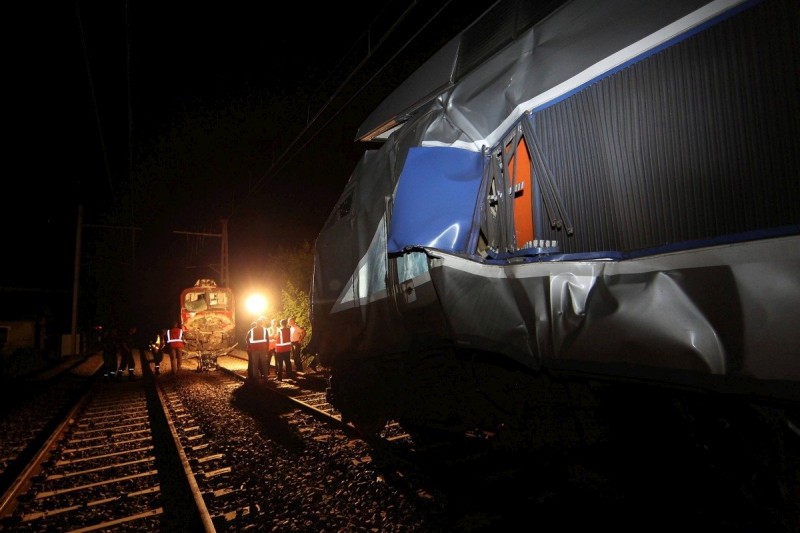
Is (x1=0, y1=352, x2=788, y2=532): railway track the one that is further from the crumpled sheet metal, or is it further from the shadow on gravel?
the crumpled sheet metal

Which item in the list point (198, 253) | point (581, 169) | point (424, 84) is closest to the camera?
point (581, 169)

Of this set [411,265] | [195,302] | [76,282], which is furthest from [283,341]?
[76,282]

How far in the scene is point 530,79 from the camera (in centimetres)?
272

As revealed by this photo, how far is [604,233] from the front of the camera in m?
2.51

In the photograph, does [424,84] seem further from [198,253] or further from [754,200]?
[198,253]

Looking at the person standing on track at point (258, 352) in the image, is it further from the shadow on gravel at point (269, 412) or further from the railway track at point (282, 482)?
the railway track at point (282, 482)

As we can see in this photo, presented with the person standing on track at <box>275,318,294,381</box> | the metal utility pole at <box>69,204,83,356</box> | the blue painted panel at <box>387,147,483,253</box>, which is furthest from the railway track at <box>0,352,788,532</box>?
the metal utility pole at <box>69,204,83,356</box>

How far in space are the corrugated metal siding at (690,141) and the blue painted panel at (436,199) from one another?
1.92ft

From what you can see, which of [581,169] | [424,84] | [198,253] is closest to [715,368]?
[581,169]

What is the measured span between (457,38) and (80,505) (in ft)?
18.3

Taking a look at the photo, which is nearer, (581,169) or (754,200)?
(754,200)

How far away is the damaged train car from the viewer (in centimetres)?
164

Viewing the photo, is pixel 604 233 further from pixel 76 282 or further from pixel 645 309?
pixel 76 282

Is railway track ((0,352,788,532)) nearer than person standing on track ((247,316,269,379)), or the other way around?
railway track ((0,352,788,532))
